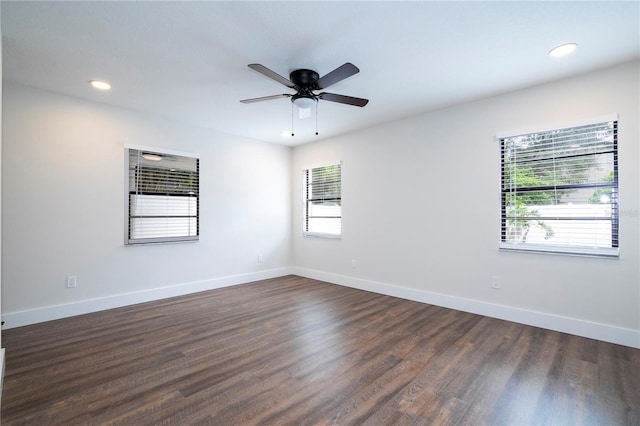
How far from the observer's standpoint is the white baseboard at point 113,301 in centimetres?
316

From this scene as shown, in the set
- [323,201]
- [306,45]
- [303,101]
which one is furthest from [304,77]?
[323,201]

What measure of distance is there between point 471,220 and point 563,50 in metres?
1.84

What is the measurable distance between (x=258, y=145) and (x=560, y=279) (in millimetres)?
4630

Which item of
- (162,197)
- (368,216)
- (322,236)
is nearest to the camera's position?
(162,197)

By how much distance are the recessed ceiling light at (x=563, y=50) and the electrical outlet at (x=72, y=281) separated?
5.34 metres

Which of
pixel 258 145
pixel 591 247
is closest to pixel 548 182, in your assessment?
pixel 591 247

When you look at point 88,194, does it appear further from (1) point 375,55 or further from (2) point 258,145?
(1) point 375,55

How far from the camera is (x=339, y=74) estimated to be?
2361 mm

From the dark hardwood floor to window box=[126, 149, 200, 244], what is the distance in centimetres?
112

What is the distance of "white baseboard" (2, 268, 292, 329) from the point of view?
3.16 meters

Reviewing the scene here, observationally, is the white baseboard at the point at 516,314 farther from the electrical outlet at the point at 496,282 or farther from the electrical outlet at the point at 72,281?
the electrical outlet at the point at 72,281

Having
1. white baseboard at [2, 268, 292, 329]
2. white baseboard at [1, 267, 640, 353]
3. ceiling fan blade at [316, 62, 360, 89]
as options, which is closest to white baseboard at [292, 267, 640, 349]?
white baseboard at [1, 267, 640, 353]

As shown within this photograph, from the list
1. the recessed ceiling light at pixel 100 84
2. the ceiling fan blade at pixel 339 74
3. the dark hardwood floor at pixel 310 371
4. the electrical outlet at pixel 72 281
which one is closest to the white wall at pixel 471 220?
the dark hardwood floor at pixel 310 371

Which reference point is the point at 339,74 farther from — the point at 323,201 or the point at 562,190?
the point at 323,201
